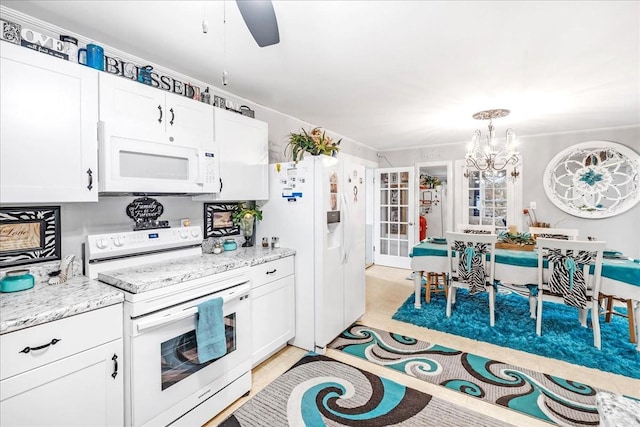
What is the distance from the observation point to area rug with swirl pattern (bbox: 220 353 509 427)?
188cm

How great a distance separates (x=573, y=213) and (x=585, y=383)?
3.10 metres

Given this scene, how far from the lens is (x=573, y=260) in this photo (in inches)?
108

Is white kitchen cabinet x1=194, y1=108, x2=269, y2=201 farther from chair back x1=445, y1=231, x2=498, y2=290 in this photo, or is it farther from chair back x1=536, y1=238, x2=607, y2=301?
chair back x1=536, y1=238, x2=607, y2=301

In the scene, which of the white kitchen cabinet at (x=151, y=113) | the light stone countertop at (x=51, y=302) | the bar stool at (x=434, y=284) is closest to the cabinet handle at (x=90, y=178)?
the white kitchen cabinet at (x=151, y=113)

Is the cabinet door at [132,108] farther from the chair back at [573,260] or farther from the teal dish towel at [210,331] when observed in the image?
the chair back at [573,260]

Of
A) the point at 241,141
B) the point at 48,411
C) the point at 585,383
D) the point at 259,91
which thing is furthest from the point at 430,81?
the point at 48,411

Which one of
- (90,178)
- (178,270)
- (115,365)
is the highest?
(90,178)

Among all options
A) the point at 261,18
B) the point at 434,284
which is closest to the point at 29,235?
the point at 261,18

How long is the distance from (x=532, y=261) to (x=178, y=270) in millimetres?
3319

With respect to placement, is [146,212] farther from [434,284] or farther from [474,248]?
[434,284]

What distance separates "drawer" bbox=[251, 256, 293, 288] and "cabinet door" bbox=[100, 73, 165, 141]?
1.19 metres

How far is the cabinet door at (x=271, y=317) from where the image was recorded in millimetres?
2359

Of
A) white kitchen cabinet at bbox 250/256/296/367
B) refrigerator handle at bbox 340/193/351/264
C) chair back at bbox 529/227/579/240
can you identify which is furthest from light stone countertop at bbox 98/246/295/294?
chair back at bbox 529/227/579/240

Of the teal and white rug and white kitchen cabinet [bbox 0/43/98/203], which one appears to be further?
the teal and white rug
